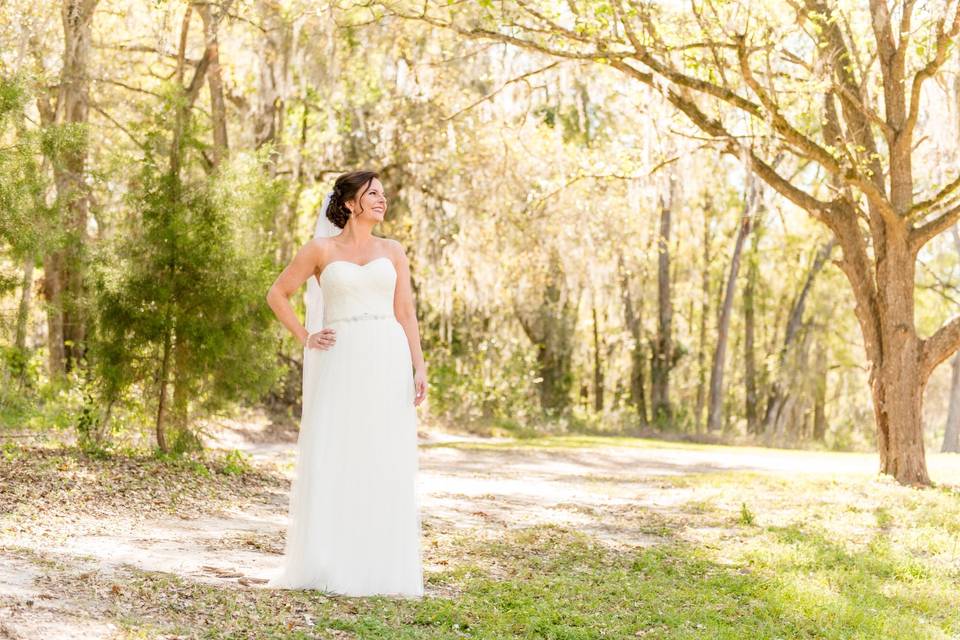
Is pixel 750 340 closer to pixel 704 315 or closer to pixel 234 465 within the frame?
pixel 704 315

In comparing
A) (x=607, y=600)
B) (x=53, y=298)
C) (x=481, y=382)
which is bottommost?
(x=607, y=600)

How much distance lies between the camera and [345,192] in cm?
607

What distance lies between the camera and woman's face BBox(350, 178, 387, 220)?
6035 millimetres

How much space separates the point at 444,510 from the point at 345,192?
167 inches

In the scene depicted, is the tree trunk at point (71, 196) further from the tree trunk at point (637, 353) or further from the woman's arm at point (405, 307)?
the tree trunk at point (637, 353)

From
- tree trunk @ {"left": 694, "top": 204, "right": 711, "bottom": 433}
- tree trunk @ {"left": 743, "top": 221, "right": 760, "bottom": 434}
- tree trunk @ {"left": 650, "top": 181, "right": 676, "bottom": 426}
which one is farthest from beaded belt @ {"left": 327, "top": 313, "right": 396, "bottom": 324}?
tree trunk @ {"left": 694, "top": 204, "right": 711, "bottom": 433}

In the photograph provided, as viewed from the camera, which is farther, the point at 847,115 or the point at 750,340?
the point at 750,340

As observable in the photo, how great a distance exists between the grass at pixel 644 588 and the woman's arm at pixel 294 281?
1.40 m

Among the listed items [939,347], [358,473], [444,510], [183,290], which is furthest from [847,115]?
[358,473]

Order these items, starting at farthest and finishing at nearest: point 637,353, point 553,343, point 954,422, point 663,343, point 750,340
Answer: point 750,340
point 637,353
point 663,343
point 553,343
point 954,422

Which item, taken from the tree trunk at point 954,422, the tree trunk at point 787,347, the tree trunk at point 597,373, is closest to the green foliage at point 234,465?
the tree trunk at point 954,422

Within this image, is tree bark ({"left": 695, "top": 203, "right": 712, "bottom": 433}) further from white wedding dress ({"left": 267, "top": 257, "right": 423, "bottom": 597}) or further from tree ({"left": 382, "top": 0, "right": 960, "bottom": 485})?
white wedding dress ({"left": 267, "top": 257, "right": 423, "bottom": 597})

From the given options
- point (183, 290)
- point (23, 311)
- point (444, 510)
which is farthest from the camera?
point (183, 290)

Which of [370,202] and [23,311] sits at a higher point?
[370,202]
